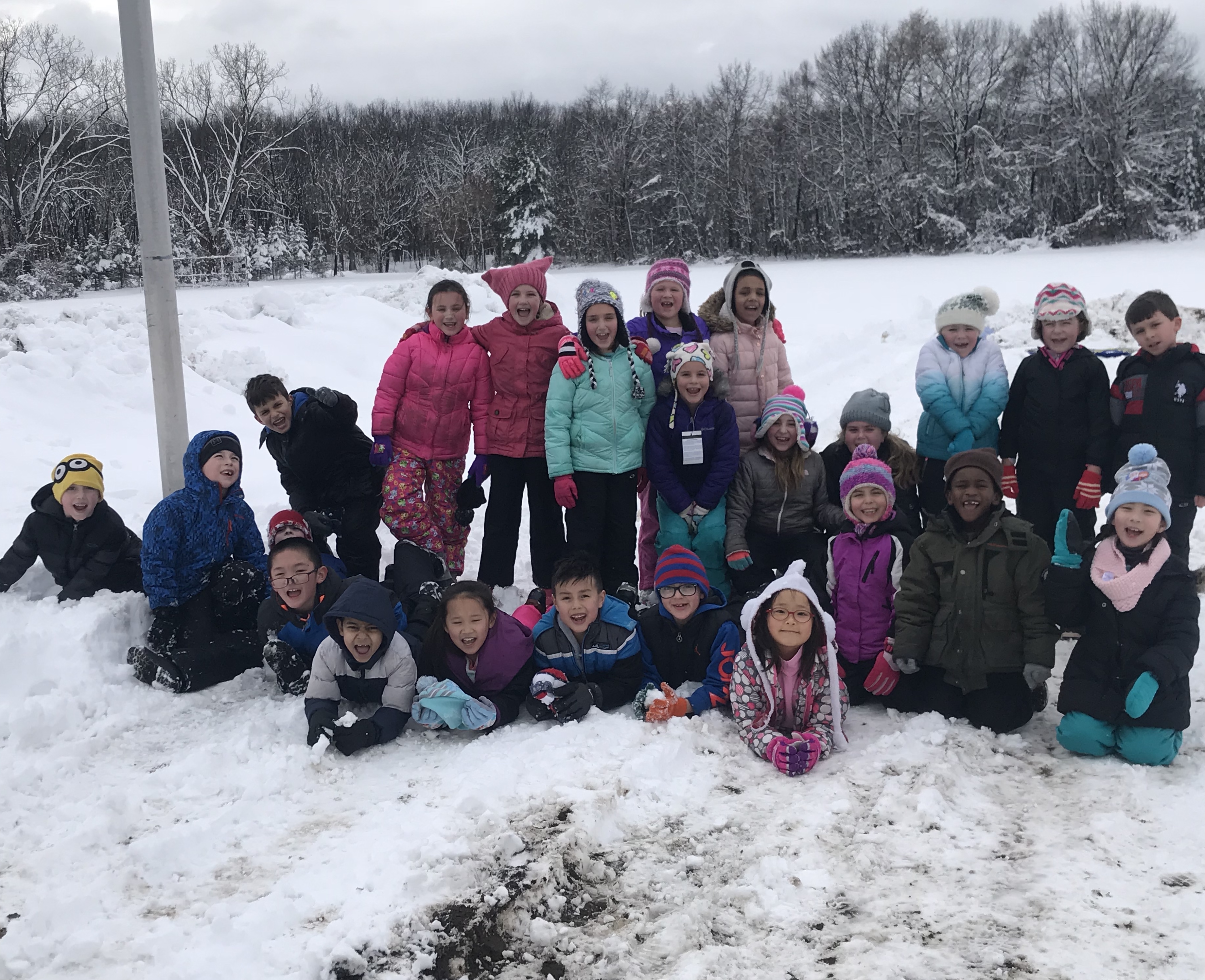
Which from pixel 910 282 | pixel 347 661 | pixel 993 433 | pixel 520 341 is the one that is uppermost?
pixel 910 282

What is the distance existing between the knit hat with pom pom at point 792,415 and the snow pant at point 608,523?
815mm

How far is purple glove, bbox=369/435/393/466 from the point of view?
5207 mm

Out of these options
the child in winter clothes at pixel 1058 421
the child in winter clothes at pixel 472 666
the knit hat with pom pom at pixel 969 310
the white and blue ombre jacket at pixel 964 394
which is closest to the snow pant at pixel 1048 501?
the child in winter clothes at pixel 1058 421

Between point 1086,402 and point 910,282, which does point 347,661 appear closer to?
point 1086,402

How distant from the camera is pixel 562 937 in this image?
A: 8.73 ft

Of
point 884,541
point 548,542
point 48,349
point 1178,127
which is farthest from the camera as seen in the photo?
point 1178,127

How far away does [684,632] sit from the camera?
4336 mm

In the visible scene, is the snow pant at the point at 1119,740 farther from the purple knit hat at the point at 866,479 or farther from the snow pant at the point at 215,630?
the snow pant at the point at 215,630

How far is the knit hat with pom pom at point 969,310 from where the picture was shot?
4980 millimetres

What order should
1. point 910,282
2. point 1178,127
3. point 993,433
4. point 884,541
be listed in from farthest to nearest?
1. point 1178,127
2. point 910,282
3. point 993,433
4. point 884,541

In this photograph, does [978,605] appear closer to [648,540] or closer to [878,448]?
[878,448]

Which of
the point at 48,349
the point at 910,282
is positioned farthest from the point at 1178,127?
the point at 48,349

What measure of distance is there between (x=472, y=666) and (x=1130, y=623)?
9.38 feet

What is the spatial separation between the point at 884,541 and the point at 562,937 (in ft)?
8.28
